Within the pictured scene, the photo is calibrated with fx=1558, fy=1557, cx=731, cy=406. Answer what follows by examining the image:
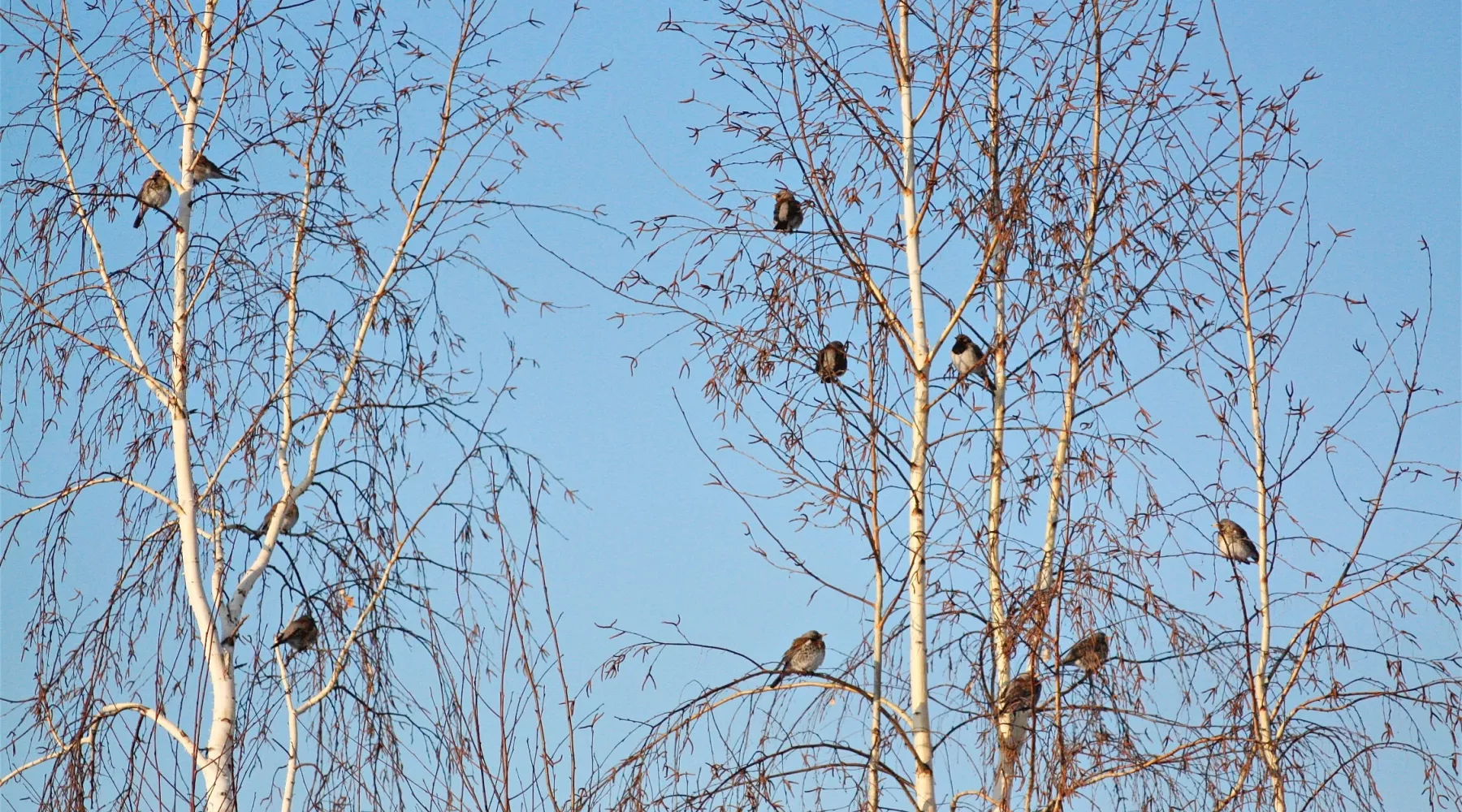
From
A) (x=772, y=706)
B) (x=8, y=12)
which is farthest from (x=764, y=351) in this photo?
(x=8, y=12)

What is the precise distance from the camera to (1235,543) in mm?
5609

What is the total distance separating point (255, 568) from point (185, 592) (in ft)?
0.87

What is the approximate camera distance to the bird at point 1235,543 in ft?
15.3

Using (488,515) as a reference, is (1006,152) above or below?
above

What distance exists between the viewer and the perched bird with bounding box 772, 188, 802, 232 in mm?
4832

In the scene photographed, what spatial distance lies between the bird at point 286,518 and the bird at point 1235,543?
3.03m

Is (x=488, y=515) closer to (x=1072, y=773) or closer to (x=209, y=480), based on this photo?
(x=209, y=480)

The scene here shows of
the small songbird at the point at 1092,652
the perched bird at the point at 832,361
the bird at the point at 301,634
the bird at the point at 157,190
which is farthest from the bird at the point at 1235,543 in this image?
the bird at the point at 157,190

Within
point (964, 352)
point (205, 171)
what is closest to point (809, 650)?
point (964, 352)

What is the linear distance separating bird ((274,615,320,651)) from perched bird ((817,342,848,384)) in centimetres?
189

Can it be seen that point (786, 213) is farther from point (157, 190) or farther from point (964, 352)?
point (157, 190)

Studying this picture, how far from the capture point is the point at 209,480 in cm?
509

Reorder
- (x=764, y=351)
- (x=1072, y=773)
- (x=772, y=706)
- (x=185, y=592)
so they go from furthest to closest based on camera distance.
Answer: (x=185, y=592), (x=764, y=351), (x=772, y=706), (x=1072, y=773)

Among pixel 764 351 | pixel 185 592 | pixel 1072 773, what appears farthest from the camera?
pixel 185 592
